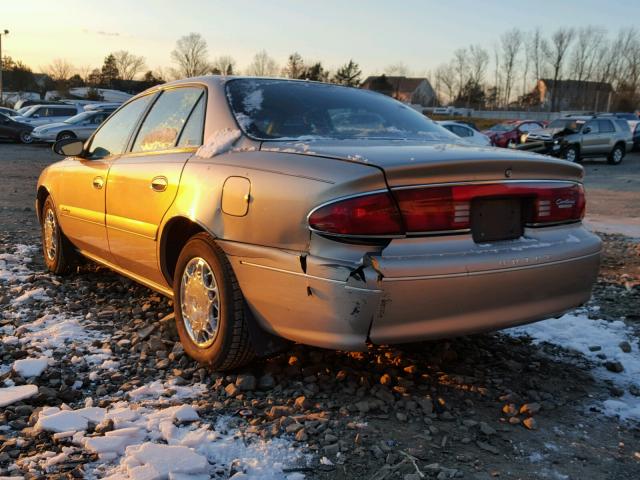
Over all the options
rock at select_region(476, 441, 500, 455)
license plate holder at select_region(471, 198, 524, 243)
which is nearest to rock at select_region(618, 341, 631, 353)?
license plate holder at select_region(471, 198, 524, 243)

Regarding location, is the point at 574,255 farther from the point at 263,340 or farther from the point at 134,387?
the point at 134,387

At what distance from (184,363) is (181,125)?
4.67 feet

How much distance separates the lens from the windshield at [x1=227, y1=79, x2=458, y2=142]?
3.34 metres

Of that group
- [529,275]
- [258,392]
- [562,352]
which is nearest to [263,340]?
[258,392]

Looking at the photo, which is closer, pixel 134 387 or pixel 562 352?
pixel 134 387

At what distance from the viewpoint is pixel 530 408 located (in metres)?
2.88

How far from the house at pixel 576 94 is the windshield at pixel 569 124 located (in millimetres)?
60555

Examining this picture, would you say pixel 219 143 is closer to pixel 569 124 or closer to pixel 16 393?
pixel 16 393

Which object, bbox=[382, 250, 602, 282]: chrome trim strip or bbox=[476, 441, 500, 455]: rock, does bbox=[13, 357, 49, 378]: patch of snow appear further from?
bbox=[476, 441, 500, 455]: rock

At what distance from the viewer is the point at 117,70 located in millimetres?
78250

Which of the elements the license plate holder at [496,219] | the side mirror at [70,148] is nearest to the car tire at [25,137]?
the side mirror at [70,148]

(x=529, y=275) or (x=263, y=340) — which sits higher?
(x=529, y=275)

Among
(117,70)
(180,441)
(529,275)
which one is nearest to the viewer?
(180,441)

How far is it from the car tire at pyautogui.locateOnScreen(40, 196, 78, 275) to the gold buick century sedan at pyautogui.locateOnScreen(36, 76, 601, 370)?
1358 millimetres
